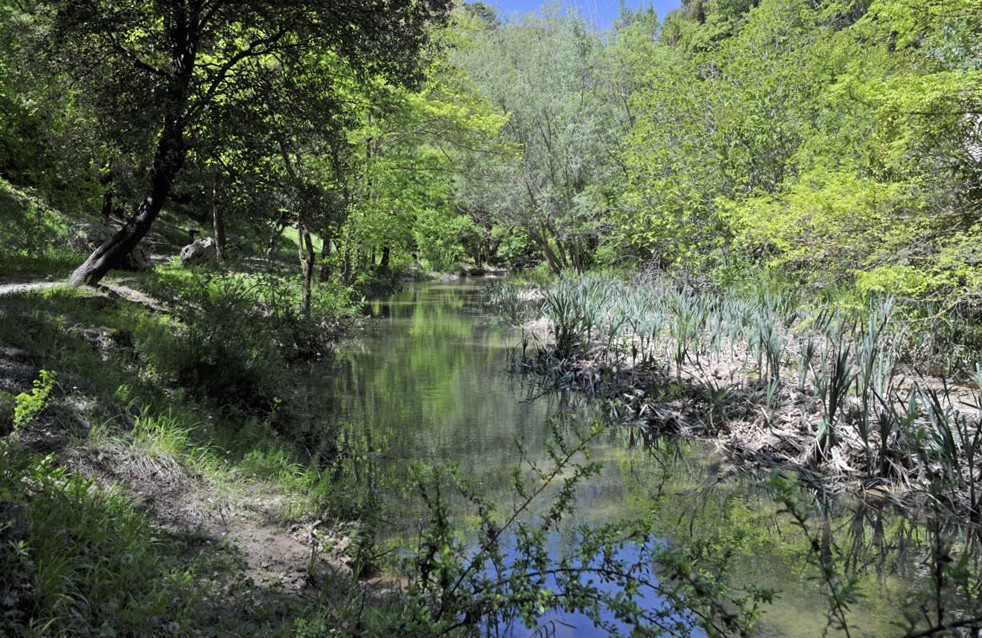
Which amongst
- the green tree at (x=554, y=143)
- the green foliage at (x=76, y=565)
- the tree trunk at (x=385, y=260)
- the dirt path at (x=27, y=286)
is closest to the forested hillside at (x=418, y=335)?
the green foliage at (x=76, y=565)

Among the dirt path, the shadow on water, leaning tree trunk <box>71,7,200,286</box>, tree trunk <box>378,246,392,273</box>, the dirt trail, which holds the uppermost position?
leaning tree trunk <box>71,7,200,286</box>

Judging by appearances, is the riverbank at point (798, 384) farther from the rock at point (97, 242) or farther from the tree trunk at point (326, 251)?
the rock at point (97, 242)

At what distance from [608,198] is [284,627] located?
16.6m

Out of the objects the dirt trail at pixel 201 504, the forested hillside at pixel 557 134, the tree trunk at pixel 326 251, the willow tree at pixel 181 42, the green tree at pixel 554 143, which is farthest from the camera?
the green tree at pixel 554 143

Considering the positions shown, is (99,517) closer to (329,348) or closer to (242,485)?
(242,485)

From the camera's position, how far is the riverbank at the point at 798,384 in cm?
508

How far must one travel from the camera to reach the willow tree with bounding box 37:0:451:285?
6895 millimetres

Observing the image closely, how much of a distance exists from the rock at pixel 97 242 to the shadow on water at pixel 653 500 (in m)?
5.63

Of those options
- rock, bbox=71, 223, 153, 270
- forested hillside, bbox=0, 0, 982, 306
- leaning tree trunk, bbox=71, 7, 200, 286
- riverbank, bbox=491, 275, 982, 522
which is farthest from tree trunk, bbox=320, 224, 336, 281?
riverbank, bbox=491, 275, 982, 522

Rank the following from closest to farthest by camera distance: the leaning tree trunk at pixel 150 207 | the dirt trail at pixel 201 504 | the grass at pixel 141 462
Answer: the grass at pixel 141 462, the dirt trail at pixel 201 504, the leaning tree trunk at pixel 150 207

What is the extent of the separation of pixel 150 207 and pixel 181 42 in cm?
211

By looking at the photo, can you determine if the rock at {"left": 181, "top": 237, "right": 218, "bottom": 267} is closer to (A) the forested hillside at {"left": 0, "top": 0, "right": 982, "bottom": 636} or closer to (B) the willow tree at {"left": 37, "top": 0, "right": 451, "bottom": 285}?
(A) the forested hillside at {"left": 0, "top": 0, "right": 982, "bottom": 636}

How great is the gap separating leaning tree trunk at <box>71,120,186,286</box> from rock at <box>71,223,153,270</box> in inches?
171

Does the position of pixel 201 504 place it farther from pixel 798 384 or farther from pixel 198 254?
pixel 198 254
